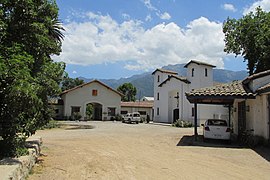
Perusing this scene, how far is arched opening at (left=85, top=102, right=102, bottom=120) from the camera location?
49.7 meters

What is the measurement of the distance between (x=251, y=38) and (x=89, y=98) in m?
28.5

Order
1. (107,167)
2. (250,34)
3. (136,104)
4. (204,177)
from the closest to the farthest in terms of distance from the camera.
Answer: (204,177), (107,167), (250,34), (136,104)

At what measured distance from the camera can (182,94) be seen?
40.6 m

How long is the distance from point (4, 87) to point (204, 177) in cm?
586

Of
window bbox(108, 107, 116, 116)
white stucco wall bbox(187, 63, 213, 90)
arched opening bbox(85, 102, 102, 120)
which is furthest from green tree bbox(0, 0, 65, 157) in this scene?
arched opening bbox(85, 102, 102, 120)

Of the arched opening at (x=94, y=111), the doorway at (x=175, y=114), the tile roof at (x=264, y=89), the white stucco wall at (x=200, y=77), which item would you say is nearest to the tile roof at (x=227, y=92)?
the tile roof at (x=264, y=89)

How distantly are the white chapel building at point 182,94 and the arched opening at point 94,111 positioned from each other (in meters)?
10.8

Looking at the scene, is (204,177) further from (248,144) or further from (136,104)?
(136,104)

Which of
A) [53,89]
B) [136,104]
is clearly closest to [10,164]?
[53,89]

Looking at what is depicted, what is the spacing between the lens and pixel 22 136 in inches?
354

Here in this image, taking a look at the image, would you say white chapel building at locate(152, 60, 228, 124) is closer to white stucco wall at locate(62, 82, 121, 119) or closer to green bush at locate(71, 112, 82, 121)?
white stucco wall at locate(62, 82, 121, 119)

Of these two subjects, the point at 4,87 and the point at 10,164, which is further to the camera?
the point at 4,87

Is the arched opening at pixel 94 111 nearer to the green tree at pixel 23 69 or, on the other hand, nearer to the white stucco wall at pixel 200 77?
the white stucco wall at pixel 200 77

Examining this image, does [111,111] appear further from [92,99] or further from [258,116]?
[258,116]
